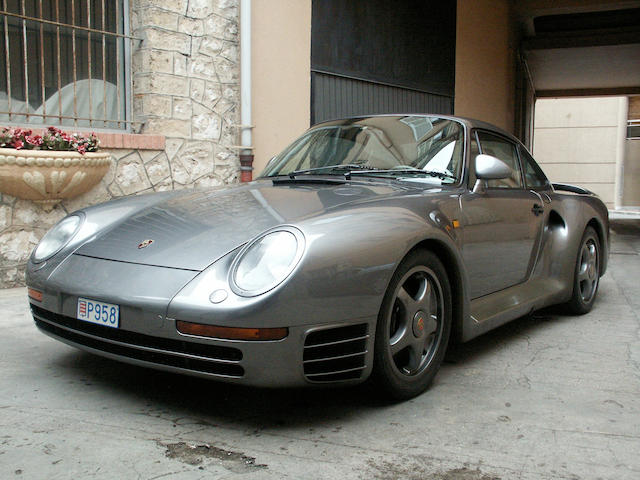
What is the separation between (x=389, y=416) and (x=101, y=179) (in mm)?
4005

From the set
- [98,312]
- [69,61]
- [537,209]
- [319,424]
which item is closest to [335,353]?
[319,424]

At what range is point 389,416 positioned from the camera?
2.87 meters

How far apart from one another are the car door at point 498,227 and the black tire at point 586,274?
773 mm

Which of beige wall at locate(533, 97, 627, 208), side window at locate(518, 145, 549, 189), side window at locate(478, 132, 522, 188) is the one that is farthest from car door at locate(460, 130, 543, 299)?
beige wall at locate(533, 97, 627, 208)

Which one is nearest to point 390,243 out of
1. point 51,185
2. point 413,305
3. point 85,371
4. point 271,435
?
point 413,305

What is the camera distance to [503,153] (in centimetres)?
446

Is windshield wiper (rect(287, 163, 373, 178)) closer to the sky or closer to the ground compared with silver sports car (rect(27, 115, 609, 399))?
closer to the sky

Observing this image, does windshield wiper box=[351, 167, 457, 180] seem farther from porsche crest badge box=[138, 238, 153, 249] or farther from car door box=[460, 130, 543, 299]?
porsche crest badge box=[138, 238, 153, 249]

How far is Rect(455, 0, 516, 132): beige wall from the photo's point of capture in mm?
12969

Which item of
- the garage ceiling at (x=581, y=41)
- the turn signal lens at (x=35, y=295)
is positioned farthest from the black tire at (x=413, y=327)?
the garage ceiling at (x=581, y=41)

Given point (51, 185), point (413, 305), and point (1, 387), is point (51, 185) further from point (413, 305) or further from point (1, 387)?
point (413, 305)

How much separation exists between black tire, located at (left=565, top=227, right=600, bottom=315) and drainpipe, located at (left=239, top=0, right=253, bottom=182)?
3.59 meters

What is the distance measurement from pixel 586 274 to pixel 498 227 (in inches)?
64.5

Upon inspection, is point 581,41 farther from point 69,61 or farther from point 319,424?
point 319,424
